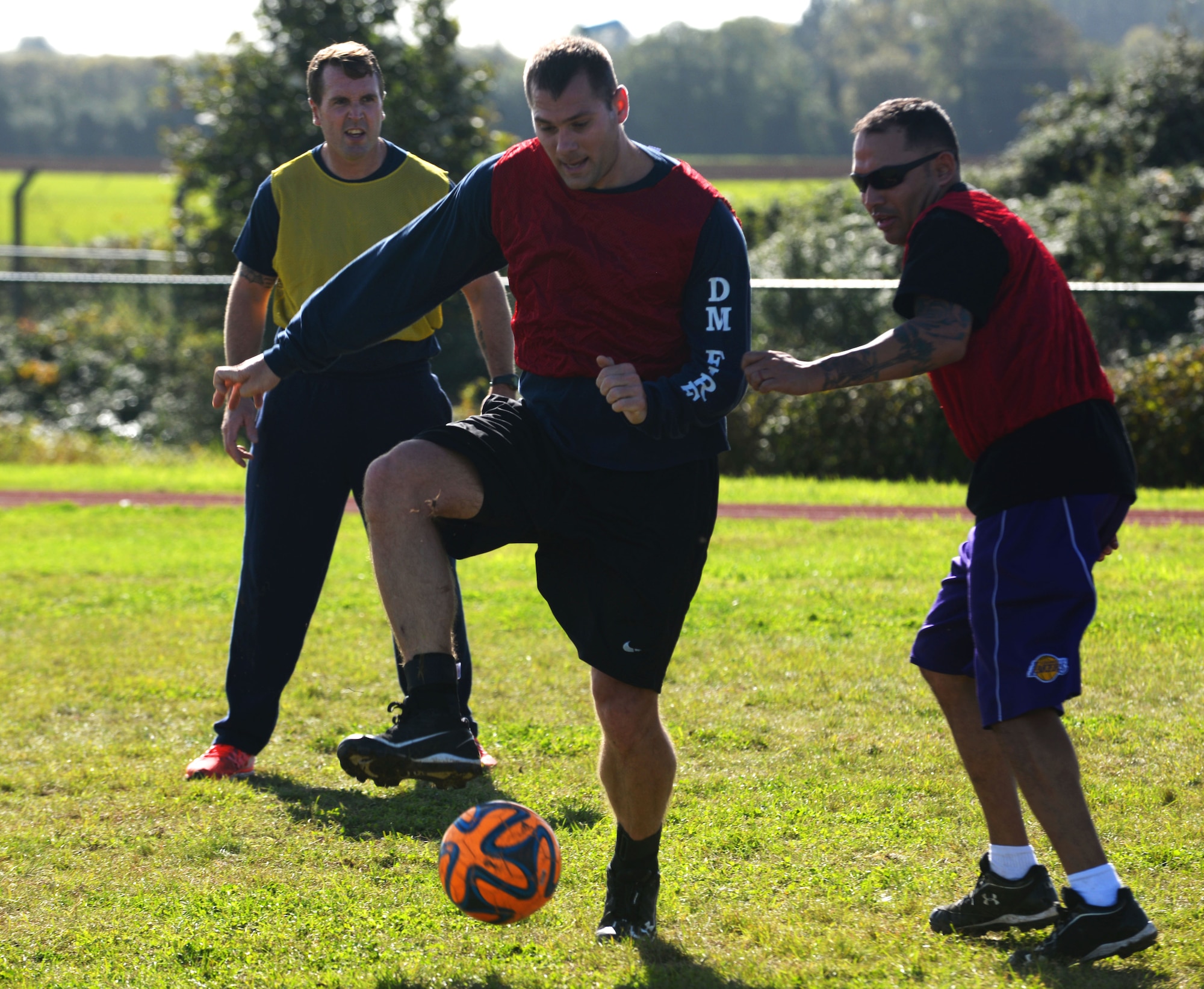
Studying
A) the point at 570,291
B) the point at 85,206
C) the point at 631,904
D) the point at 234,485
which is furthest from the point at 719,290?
the point at 85,206

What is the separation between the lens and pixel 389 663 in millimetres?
7242

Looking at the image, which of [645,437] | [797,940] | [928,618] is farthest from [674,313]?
[797,940]

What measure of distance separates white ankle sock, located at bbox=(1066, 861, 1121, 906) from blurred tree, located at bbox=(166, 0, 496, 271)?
50.7 ft

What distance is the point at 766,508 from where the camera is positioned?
12.1m

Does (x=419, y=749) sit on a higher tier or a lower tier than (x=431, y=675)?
lower

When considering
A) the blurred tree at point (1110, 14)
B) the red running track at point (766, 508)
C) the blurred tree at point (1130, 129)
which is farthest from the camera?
the blurred tree at point (1110, 14)

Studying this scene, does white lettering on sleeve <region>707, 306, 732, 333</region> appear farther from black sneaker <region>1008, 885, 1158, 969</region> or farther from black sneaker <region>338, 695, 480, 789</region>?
black sneaker <region>1008, 885, 1158, 969</region>

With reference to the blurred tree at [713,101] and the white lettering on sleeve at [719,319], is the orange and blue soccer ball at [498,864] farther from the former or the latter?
the blurred tree at [713,101]

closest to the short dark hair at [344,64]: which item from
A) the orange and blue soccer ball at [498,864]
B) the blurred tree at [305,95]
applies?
the orange and blue soccer ball at [498,864]

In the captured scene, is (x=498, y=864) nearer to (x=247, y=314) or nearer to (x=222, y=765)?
(x=222, y=765)

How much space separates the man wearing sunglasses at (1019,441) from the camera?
339cm

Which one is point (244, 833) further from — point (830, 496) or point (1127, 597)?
point (830, 496)

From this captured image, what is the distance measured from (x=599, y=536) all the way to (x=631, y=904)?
0.98 metres

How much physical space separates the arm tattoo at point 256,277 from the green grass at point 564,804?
1.84 metres
